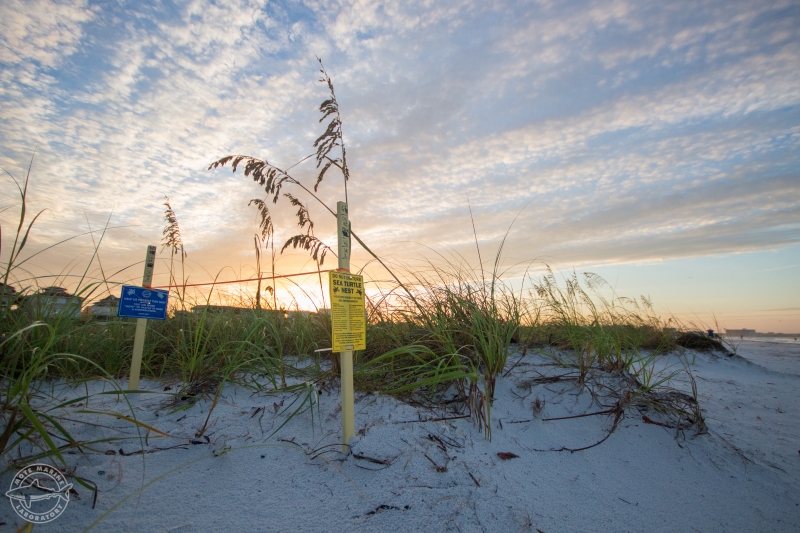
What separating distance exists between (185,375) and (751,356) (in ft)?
30.0

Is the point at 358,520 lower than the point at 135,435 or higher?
lower

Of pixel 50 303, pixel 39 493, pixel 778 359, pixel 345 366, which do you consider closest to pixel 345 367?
pixel 345 366

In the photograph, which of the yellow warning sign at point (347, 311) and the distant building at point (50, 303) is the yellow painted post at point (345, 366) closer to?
the yellow warning sign at point (347, 311)

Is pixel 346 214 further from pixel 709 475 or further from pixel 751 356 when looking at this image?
pixel 751 356

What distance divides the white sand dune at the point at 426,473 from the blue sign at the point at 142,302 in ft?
1.92

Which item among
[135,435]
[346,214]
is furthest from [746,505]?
[135,435]

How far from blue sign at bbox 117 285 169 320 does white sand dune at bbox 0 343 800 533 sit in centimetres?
58

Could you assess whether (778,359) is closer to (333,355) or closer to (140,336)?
(333,355)

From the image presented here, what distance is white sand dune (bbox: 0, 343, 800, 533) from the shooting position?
160cm

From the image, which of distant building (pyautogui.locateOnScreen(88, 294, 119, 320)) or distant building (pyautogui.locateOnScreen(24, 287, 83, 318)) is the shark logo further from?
distant building (pyautogui.locateOnScreen(88, 294, 119, 320))

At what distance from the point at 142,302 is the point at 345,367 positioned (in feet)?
Answer: 6.19

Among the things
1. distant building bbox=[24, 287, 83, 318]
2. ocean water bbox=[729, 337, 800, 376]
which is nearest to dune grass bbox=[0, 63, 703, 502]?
distant building bbox=[24, 287, 83, 318]

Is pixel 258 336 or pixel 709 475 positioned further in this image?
pixel 258 336

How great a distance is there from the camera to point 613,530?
68.0 inches
